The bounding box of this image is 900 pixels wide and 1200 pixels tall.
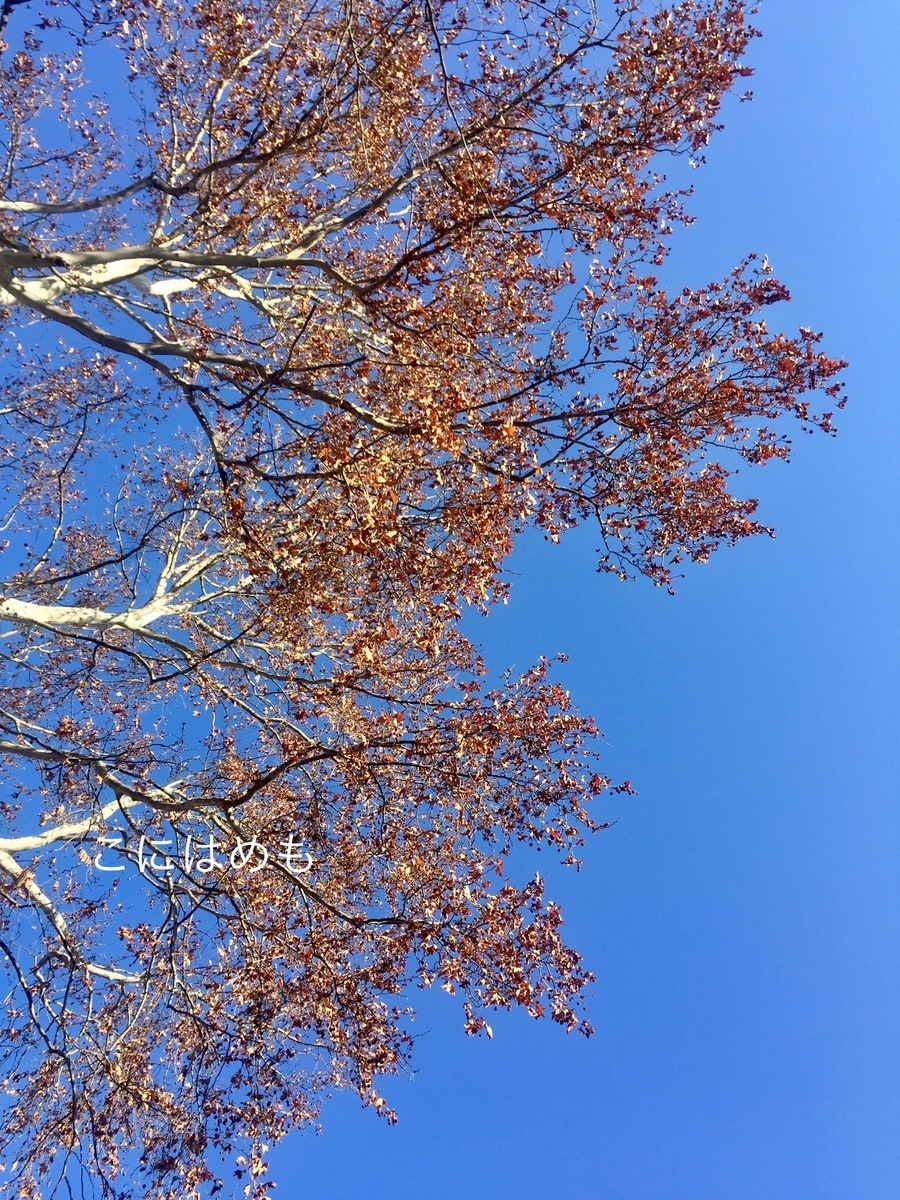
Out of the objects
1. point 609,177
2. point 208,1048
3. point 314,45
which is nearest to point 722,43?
point 609,177

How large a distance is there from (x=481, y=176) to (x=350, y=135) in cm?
190

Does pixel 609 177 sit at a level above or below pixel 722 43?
below

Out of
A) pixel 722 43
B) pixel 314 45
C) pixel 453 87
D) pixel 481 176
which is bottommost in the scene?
pixel 481 176

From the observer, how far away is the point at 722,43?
5.81 metres

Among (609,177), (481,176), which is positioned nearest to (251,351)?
(481,176)

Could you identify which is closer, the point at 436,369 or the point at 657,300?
the point at 436,369

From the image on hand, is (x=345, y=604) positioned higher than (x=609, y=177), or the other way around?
(x=609, y=177)

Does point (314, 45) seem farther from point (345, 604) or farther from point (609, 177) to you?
point (345, 604)

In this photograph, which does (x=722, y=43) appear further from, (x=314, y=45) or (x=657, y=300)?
(x=314, y=45)

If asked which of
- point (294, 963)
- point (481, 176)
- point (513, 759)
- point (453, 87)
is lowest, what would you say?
point (294, 963)

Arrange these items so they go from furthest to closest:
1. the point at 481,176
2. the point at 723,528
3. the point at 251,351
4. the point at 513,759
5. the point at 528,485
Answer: the point at 251,351 → the point at 723,528 → the point at 513,759 → the point at 528,485 → the point at 481,176

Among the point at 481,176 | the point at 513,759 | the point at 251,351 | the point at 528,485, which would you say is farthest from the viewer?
the point at 251,351

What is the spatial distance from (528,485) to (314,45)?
4.75 metres

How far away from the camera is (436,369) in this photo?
566cm
